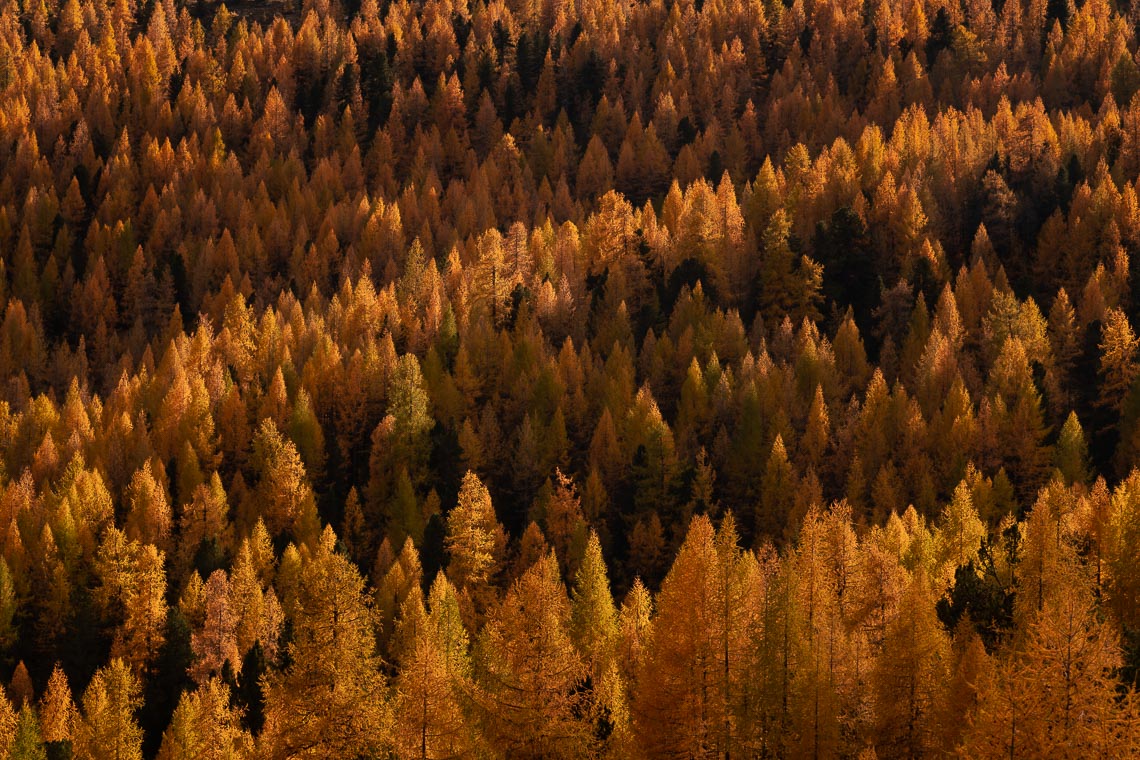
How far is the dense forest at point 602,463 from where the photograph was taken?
53.2 meters

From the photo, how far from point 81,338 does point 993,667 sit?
132 metres

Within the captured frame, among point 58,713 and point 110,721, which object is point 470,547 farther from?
A: point 58,713

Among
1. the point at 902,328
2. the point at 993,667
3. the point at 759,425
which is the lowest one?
the point at 993,667

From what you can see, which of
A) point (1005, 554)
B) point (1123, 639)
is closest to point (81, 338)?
point (1005, 554)

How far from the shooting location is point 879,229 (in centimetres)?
15812

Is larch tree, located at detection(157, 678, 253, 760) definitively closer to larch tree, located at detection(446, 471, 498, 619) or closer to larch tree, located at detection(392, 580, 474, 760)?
larch tree, located at detection(446, 471, 498, 619)

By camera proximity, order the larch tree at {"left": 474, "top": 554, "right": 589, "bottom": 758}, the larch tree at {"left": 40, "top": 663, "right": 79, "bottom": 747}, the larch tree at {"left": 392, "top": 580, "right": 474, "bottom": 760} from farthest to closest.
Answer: the larch tree at {"left": 40, "top": 663, "right": 79, "bottom": 747} < the larch tree at {"left": 474, "top": 554, "right": 589, "bottom": 758} < the larch tree at {"left": 392, "top": 580, "right": 474, "bottom": 760}

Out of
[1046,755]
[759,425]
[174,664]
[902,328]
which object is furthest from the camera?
[902,328]

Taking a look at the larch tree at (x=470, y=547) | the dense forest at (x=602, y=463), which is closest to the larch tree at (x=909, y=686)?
the dense forest at (x=602, y=463)

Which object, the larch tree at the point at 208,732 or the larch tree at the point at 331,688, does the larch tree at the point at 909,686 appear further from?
the larch tree at the point at 208,732

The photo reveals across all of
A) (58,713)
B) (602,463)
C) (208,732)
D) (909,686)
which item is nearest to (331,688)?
(909,686)

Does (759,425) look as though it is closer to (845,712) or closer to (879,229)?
(879,229)

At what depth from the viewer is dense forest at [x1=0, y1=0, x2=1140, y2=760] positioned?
175 feet

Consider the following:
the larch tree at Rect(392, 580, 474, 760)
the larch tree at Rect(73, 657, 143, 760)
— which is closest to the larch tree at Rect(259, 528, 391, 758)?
the larch tree at Rect(392, 580, 474, 760)
